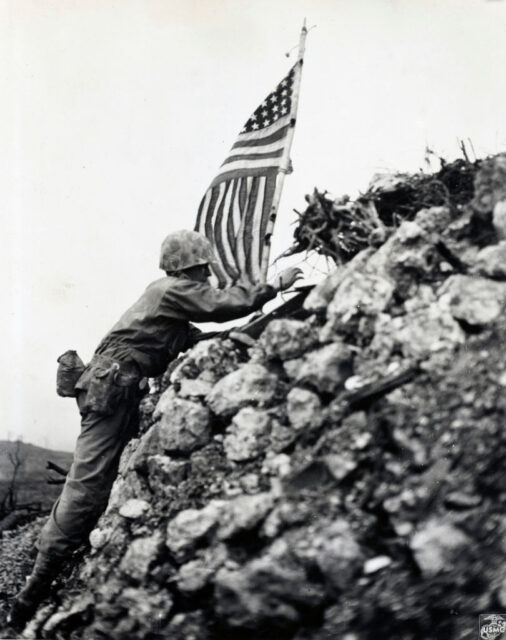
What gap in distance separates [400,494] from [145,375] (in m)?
2.44

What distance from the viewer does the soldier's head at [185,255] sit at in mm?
5027

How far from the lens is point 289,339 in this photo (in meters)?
4.17

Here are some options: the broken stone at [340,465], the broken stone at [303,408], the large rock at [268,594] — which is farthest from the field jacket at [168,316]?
the large rock at [268,594]

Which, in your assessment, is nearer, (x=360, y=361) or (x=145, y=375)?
(x=360, y=361)

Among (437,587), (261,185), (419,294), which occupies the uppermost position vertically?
(261,185)

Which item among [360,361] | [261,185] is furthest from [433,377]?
[261,185]

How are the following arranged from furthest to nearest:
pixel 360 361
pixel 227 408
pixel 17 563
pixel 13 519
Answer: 1. pixel 13 519
2. pixel 17 563
3. pixel 227 408
4. pixel 360 361

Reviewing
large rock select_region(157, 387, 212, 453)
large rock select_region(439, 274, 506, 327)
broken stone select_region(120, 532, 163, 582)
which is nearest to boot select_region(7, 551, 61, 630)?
broken stone select_region(120, 532, 163, 582)

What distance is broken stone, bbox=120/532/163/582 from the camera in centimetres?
393

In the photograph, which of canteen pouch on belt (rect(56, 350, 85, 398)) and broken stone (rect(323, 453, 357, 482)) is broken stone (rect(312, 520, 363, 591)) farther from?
canteen pouch on belt (rect(56, 350, 85, 398))

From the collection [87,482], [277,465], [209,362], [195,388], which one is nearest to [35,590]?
[87,482]

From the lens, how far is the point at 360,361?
3809mm

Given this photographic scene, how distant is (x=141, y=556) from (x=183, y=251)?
225 centimetres

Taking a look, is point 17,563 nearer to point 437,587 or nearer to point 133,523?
point 133,523
